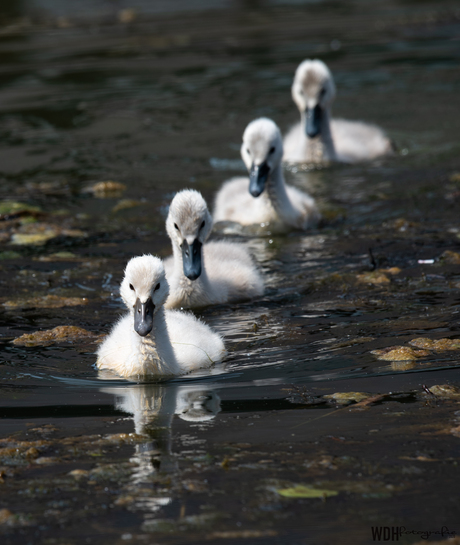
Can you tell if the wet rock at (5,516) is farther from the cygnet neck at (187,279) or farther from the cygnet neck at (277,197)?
the cygnet neck at (277,197)

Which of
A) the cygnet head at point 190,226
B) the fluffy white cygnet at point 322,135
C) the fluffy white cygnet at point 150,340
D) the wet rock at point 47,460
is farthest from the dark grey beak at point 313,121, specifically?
the wet rock at point 47,460

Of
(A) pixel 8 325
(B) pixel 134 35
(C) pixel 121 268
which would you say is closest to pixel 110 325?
(A) pixel 8 325

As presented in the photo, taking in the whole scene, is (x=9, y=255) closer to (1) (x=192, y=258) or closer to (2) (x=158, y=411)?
(1) (x=192, y=258)

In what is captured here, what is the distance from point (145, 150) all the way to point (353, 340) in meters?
6.13

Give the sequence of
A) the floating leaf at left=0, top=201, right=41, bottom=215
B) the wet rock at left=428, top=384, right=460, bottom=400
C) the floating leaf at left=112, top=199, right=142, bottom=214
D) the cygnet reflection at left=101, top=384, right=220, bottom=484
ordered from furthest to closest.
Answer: the floating leaf at left=112, top=199, right=142, bottom=214, the floating leaf at left=0, top=201, right=41, bottom=215, the wet rock at left=428, top=384, right=460, bottom=400, the cygnet reflection at left=101, top=384, right=220, bottom=484

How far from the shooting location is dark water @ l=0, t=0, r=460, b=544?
3.53 m

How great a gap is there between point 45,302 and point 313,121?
4.73m

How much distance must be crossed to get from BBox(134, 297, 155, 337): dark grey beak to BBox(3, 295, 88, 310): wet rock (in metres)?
1.50

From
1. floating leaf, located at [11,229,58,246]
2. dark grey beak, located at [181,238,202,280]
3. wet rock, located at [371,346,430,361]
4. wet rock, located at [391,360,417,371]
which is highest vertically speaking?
floating leaf, located at [11,229,58,246]

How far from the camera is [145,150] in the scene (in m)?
11.0

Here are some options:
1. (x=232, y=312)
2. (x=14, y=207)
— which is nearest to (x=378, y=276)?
(x=232, y=312)

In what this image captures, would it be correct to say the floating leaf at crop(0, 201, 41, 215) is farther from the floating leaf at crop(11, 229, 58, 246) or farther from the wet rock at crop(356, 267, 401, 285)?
the wet rock at crop(356, 267, 401, 285)

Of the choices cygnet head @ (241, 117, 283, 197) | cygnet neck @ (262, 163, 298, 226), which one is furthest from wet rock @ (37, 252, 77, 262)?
cygnet neck @ (262, 163, 298, 226)

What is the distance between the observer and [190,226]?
6125 millimetres
